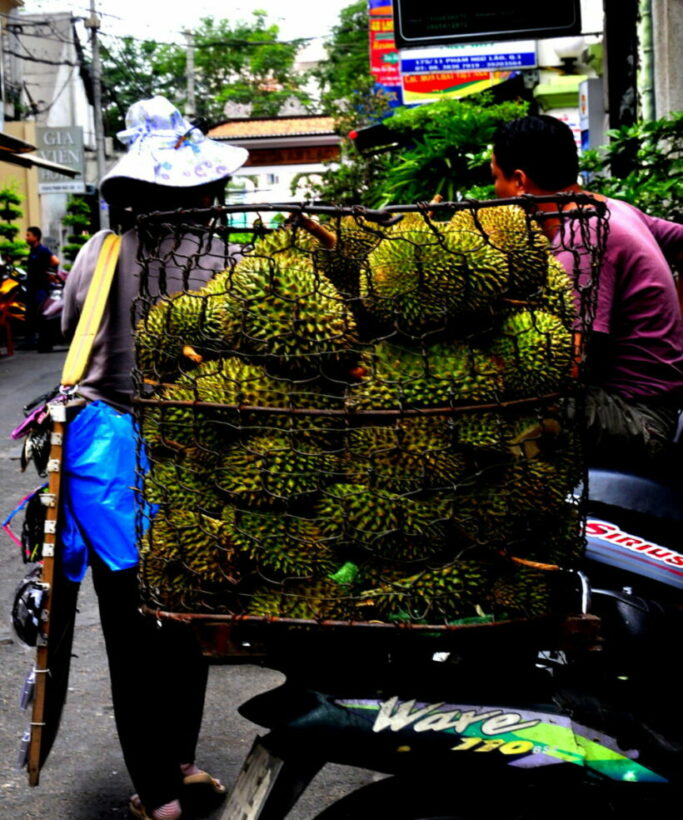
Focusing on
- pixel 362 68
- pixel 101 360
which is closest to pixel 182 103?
pixel 362 68

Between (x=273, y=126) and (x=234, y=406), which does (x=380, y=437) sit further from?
(x=273, y=126)

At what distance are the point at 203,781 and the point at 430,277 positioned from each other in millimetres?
1727

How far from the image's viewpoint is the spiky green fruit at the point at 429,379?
5.21ft

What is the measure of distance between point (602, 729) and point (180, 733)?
1.27 meters

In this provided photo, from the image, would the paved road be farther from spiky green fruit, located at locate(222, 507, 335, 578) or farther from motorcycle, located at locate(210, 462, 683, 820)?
spiky green fruit, located at locate(222, 507, 335, 578)

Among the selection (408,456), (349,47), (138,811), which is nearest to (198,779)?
(138,811)

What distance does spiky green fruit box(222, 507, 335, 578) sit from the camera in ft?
5.32

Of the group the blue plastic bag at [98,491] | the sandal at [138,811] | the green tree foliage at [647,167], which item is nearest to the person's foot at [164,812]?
the sandal at [138,811]

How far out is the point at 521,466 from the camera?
1.64m

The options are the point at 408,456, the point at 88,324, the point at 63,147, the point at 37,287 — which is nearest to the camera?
the point at 408,456

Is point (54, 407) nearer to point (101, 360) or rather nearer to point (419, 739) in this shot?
point (101, 360)

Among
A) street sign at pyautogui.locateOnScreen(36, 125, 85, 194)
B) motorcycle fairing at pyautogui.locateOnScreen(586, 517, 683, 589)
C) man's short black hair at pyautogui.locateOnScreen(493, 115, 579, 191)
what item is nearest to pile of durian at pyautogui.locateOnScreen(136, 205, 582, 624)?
motorcycle fairing at pyautogui.locateOnScreen(586, 517, 683, 589)

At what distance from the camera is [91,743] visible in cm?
318

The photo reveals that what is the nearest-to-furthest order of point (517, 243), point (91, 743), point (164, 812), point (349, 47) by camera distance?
point (517, 243) → point (164, 812) → point (91, 743) → point (349, 47)
